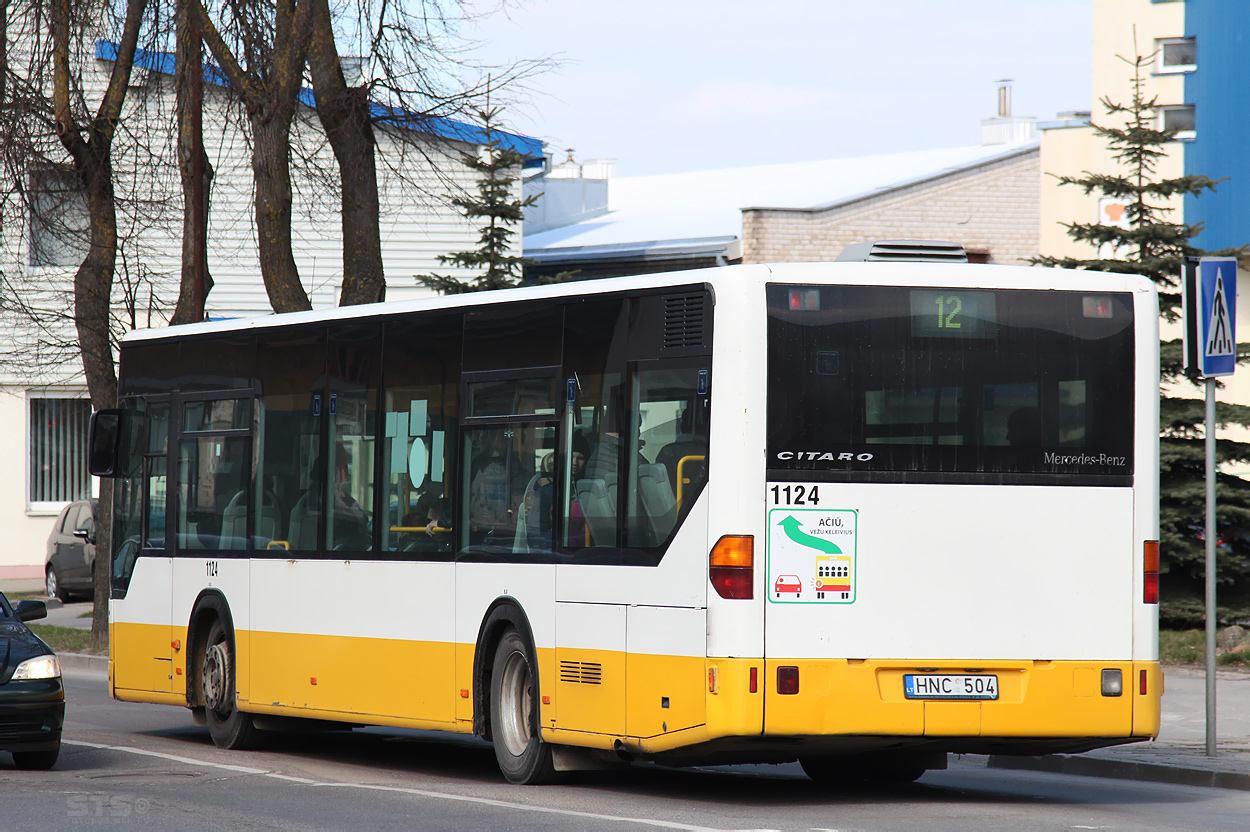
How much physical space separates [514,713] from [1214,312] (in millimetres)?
5306

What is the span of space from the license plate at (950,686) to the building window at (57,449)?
99.3ft

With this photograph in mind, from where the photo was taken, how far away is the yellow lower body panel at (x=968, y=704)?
31.5 ft

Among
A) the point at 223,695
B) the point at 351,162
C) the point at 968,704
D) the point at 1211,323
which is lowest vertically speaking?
the point at 223,695

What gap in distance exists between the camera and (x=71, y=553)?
1227 inches

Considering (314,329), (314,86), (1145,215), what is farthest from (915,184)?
(314,329)

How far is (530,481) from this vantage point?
438 inches

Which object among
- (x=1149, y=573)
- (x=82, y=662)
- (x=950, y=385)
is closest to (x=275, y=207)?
(x=82, y=662)

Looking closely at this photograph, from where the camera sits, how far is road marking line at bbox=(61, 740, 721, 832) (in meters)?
9.20

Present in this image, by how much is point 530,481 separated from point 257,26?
10.2 meters

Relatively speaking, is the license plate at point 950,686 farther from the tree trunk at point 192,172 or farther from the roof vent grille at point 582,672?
the tree trunk at point 192,172

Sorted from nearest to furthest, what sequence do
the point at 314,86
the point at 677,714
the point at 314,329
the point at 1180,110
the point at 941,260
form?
the point at 677,714, the point at 941,260, the point at 314,329, the point at 314,86, the point at 1180,110

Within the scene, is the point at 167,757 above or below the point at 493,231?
below

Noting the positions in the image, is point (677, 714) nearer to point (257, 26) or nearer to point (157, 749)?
point (157, 749)

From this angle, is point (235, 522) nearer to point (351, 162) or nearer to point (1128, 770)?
point (351, 162)
